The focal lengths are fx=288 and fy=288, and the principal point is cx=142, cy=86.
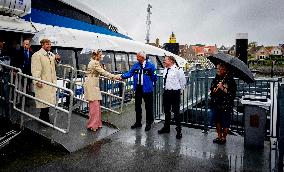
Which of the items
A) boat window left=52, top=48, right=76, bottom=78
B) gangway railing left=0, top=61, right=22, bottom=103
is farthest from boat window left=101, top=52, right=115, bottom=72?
gangway railing left=0, top=61, right=22, bottom=103

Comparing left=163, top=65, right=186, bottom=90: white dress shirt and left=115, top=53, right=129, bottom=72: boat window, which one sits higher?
left=115, top=53, right=129, bottom=72: boat window

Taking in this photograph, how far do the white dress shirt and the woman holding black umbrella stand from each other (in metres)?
0.83

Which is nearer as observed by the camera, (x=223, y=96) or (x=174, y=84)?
(x=223, y=96)

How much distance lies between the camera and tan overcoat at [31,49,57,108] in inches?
252

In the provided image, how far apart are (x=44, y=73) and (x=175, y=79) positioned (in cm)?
303

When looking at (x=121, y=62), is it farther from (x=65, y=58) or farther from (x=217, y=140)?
(x=217, y=140)

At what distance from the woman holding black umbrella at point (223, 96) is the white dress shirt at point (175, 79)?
83cm

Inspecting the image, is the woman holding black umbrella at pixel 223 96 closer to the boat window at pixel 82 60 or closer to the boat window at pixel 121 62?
the boat window at pixel 82 60

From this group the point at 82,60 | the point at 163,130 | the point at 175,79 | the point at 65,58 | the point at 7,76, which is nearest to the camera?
the point at 7,76

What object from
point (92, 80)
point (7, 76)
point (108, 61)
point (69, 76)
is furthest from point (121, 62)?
point (7, 76)

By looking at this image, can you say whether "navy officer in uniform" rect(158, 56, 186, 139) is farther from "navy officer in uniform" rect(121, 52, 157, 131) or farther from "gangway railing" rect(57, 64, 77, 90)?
"gangway railing" rect(57, 64, 77, 90)

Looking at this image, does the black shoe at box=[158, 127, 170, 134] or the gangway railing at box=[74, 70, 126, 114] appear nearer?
the black shoe at box=[158, 127, 170, 134]

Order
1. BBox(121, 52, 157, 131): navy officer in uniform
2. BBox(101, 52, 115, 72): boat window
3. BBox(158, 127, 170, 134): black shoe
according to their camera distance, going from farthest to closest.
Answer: BBox(101, 52, 115, 72): boat window
BBox(121, 52, 157, 131): navy officer in uniform
BBox(158, 127, 170, 134): black shoe

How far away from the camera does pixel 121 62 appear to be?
50.3 feet
